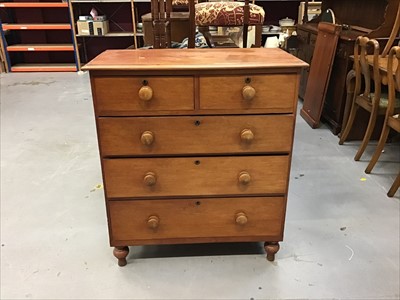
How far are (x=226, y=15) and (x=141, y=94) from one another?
130 centimetres

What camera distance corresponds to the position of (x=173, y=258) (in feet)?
5.42

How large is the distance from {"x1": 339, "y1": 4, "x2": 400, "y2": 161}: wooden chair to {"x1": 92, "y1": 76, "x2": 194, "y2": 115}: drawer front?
5.11 ft

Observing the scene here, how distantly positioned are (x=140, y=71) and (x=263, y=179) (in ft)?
2.17

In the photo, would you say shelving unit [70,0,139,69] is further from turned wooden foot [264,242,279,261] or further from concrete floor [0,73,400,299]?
turned wooden foot [264,242,279,261]

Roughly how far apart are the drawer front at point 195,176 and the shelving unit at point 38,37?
451cm

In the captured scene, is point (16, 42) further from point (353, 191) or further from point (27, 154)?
point (353, 191)

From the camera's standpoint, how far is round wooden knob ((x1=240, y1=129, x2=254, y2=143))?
4.45 ft

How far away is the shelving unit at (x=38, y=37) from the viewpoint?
523cm

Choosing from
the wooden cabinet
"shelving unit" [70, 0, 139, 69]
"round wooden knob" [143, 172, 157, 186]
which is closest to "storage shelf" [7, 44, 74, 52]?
"shelving unit" [70, 0, 139, 69]

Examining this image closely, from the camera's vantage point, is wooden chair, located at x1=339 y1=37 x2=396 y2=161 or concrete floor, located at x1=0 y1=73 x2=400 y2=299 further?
wooden chair, located at x1=339 y1=37 x2=396 y2=161

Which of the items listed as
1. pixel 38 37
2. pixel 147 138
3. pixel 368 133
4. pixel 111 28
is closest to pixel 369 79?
pixel 368 133

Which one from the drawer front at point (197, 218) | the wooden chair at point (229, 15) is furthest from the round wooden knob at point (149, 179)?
the wooden chair at point (229, 15)

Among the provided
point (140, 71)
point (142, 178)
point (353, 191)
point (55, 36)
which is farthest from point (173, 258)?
point (55, 36)

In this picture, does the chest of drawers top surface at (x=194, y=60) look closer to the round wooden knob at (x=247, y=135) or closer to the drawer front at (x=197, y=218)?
the round wooden knob at (x=247, y=135)
